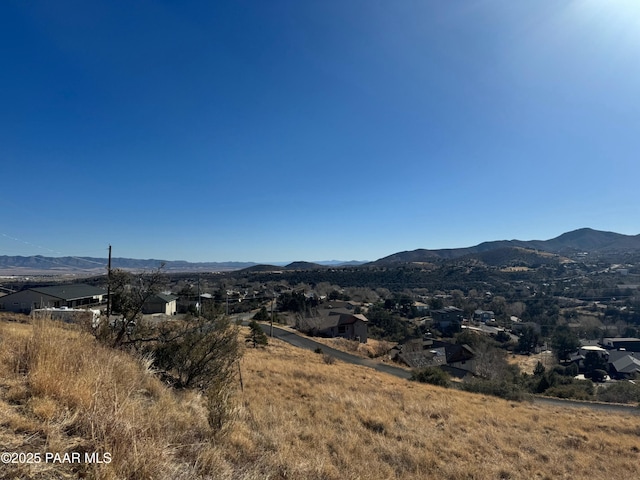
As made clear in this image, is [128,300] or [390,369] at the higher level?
[128,300]

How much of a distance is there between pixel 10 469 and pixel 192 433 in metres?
1.98

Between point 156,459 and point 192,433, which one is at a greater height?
point 156,459

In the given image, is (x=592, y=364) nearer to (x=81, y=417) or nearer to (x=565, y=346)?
(x=565, y=346)

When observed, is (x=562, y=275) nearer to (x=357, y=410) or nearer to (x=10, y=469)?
(x=357, y=410)

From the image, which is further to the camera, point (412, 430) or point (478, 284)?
point (478, 284)

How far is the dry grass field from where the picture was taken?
2.86 metres

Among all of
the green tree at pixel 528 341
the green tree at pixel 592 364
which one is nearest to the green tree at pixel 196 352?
the green tree at pixel 592 364

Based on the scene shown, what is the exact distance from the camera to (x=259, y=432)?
556 centimetres

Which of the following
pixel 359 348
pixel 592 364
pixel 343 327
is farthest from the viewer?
pixel 343 327

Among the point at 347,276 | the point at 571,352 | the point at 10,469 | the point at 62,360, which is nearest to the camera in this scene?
the point at 10,469

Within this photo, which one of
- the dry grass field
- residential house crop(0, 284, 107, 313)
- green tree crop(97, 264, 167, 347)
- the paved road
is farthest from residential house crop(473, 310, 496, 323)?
green tree crop(97, 264, 167, 347)

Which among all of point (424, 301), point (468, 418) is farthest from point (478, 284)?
point (468, 418)

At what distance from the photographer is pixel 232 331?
A: 31.2 feet

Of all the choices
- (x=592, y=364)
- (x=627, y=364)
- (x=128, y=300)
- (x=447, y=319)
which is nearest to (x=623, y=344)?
(x=627, y=364)
